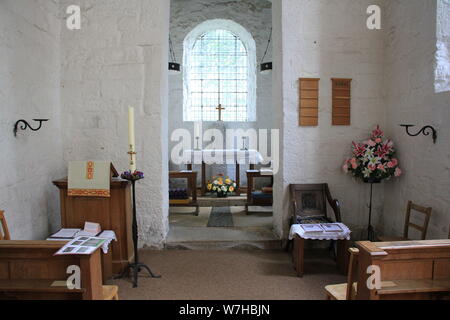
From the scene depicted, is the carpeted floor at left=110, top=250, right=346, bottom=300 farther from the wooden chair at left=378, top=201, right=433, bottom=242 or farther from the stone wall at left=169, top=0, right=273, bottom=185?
the stone wall at left=169, top=0, right=273, bottom=185

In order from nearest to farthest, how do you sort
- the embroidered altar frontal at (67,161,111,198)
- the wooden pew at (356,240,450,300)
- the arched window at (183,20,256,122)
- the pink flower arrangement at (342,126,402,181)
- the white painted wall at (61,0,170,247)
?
the wooden pew at (356,240,450,300), the embroidered altar frontal at (67,161,111,198), the pink flower arrangement at (342,126,402,181), the white painted wall at (61,0,170,247), the arched window at (183,20,256,122)

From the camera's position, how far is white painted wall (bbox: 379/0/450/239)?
9.50 feet

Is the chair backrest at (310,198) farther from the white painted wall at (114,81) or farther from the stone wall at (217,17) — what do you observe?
the stone wall at (217,17)

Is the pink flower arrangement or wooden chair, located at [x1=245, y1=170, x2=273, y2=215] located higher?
the pink flower arrangement

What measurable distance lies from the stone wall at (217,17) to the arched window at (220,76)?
266 millimetres

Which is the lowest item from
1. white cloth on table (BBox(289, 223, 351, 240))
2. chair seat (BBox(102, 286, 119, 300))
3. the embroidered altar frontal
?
chair seat (BBox(102, 286, 119, 300))

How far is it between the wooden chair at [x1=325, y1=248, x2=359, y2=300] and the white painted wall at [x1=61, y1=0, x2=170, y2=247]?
225 centimetres

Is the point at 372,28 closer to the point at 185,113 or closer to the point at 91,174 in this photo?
the point at 91,174

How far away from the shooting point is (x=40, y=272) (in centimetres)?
188

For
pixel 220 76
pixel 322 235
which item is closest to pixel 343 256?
pixel 322 235

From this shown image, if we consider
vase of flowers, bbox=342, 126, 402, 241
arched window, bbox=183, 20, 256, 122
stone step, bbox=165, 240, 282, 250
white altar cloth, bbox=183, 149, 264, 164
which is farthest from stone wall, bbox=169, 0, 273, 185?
vase of flowers, bbox=342, 126, 402, 241

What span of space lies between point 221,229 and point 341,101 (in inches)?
83.2
